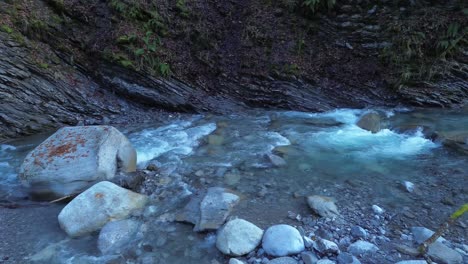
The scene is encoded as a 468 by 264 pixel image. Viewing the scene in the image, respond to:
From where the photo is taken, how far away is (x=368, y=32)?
891cm

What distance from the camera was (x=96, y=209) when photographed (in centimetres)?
388

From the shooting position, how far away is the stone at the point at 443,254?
9.84ft

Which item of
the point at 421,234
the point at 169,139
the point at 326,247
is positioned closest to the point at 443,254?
the point at 421,234

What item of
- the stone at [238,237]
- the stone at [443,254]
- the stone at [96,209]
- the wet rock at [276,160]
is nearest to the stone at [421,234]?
the stone at [443,254]

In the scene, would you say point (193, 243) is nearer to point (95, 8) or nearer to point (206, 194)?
point (206, 194)

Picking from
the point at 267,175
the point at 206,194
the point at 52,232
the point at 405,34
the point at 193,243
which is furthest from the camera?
the point at 405,34

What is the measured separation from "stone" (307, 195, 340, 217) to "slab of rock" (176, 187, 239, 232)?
99 centimetres

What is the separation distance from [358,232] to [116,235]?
2.75 meters

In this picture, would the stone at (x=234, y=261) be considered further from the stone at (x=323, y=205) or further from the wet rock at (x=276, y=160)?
the wet rock at (x=276, y=160)

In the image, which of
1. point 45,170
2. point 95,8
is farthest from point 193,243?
point 95,8

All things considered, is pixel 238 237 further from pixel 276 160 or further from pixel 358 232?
pixel 276 160

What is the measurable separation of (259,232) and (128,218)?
1699 mm

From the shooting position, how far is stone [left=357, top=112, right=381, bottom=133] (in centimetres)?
713

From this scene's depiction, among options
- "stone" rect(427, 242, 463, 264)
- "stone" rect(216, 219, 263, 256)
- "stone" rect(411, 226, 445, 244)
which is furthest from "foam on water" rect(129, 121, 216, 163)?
"stone" rect(427, 242, 463, 264)
